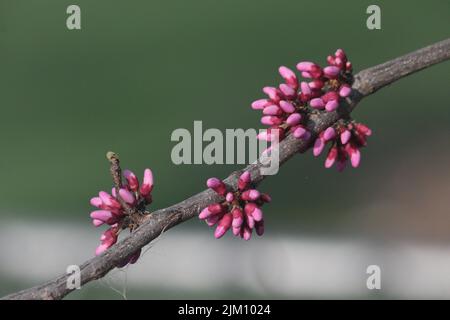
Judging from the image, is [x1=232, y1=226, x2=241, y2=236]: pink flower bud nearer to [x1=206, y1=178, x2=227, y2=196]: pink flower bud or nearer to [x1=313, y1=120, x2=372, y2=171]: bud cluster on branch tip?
[x1=206, y1=178, x2=227, y2=196]: pink flower bud

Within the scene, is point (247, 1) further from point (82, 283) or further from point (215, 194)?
point (82, 283)

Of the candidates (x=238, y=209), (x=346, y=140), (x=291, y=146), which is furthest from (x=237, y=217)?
(x=346, y=140)

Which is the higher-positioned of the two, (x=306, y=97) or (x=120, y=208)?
(x=306, y=97)

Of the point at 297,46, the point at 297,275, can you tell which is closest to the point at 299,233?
the point at 297,275

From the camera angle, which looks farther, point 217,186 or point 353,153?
point 353,153

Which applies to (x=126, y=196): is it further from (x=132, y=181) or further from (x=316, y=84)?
(x=316, y=84)

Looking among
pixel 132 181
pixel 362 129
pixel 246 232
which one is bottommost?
pixel 246 232

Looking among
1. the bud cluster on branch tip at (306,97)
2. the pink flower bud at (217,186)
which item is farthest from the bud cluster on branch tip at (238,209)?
the bud cluster on branch tip at (306,97)
